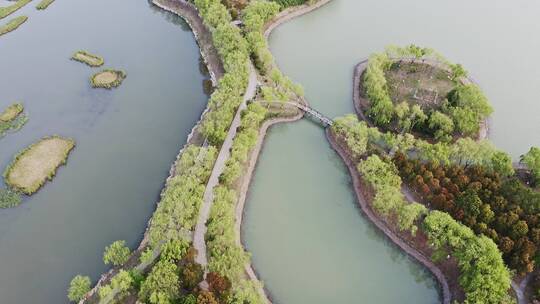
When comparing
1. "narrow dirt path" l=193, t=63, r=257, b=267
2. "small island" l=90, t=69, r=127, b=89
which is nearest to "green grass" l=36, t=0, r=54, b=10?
"small island" l=90, t=69, r=127, b=89

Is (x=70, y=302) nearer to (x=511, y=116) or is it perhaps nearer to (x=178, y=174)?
(x=178, y=174)

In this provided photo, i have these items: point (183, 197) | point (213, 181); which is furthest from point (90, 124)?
point (183, 197)

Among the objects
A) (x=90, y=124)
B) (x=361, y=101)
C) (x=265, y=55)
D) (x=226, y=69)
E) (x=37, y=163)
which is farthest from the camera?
(x=265, y=55)

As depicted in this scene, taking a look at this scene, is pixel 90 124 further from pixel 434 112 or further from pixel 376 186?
pixel 434 112

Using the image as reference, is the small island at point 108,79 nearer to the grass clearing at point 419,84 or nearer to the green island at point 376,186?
the green island at point 376,186

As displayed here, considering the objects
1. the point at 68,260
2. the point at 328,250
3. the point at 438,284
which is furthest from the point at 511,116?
the point at 68,260

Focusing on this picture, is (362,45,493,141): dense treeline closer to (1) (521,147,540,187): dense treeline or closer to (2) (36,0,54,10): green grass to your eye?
(1) (521,147,540,187): dense treeline
